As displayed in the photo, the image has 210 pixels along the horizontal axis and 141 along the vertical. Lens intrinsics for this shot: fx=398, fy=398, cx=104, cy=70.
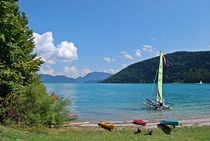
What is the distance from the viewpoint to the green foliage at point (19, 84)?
2198 cm

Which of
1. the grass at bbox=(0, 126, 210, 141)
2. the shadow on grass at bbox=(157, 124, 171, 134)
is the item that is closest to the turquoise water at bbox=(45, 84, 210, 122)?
the shadow on grass at bbox=(157, 124, 171, 134)

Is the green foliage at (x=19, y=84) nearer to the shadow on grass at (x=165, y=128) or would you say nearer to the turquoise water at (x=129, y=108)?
the shadow on grass at (x=165, y=128)

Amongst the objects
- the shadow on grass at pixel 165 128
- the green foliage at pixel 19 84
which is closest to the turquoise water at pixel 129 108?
the green foliage at pixel 19 84

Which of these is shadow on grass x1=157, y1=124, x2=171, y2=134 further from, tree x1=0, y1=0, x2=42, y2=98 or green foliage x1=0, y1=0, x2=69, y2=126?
tree x1=0, y1=0, x2=42, y2=98

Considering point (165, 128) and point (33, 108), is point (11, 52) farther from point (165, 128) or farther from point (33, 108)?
point (165, 128)

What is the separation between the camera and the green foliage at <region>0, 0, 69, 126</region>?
2198cm

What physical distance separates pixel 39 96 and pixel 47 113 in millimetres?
1192

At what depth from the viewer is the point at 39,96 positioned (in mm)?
25000

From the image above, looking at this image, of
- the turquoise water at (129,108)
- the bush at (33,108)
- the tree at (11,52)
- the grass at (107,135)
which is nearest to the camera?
the grass at (107,135)

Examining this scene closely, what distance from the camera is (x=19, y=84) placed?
23.4 metres

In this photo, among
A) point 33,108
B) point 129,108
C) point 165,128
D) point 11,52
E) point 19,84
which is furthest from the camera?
point 129,108

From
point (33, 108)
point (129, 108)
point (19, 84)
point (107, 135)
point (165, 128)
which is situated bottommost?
point (107, 135)

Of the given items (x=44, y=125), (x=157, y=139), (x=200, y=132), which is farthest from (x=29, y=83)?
(x=200, y=132)

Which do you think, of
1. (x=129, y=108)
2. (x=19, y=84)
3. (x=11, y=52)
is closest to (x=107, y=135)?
(x=19, y=84)
